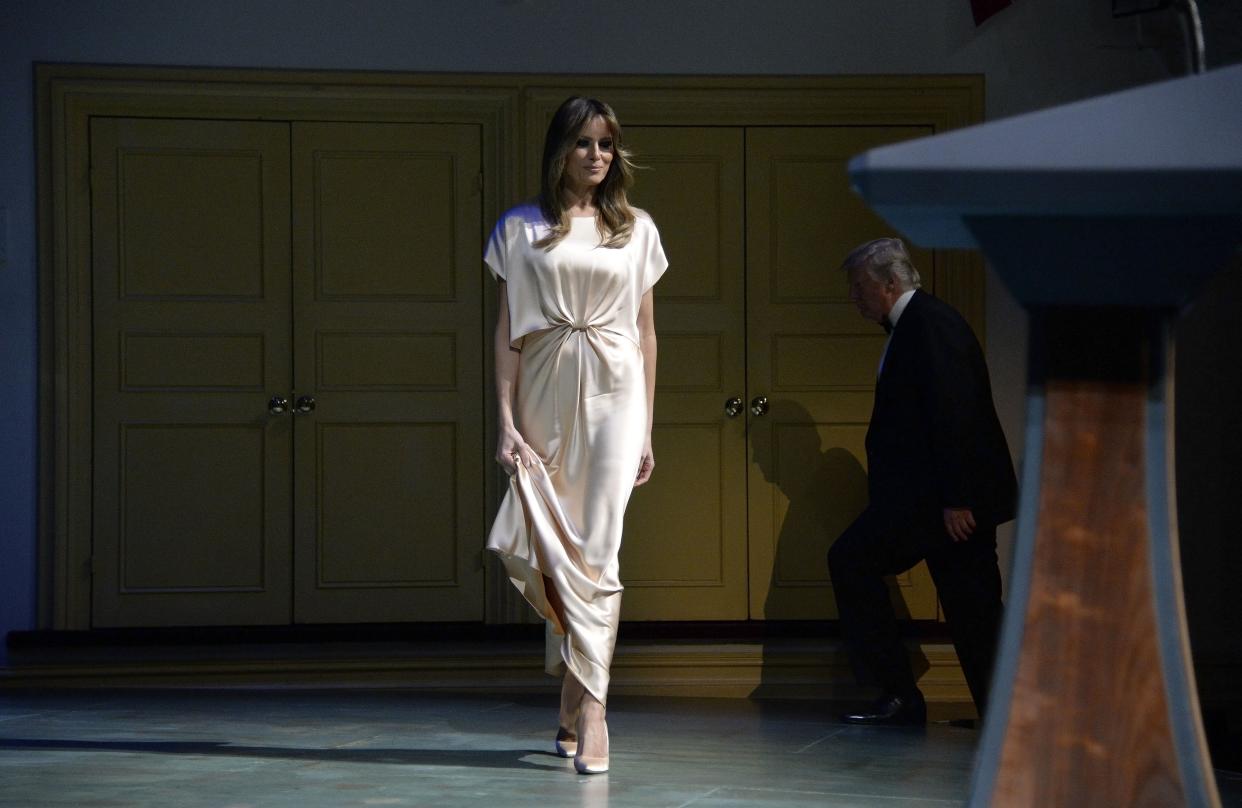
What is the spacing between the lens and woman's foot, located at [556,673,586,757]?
3498mm

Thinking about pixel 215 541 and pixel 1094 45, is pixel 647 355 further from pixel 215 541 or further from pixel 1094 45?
pixel 1094 45

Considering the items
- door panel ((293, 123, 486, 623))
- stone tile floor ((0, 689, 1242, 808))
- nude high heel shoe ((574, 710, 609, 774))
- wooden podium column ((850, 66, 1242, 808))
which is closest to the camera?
wooden podium column ((850, 66, 1242, 808))

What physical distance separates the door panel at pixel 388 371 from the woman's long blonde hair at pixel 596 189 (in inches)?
87.1

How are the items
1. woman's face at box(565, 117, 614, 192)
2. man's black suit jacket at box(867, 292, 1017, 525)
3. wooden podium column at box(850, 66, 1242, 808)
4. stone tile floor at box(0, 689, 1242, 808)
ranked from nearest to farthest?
wooden podium column at box(850, 66, 1242, 808)
stone tile floor at box(0, 689, 1242, 808)
woman's face at box(565, 117, 614, 192)
man's black suit jacket at box(867, 292, 1017, 525)

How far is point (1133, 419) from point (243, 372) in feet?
15.2

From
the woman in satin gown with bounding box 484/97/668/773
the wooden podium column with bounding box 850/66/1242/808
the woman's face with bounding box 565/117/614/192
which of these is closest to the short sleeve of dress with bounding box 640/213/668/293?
the woman in satin gown with bounding box 484/97/668/773

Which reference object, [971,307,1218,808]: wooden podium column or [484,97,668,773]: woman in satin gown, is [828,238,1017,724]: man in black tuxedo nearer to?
[484,97,668,773]: woman in satin gown

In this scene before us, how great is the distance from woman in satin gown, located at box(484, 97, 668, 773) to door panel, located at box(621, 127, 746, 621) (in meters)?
2.17

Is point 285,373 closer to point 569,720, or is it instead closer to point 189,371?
point 189,371

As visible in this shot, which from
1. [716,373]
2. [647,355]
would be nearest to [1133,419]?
[647,355]

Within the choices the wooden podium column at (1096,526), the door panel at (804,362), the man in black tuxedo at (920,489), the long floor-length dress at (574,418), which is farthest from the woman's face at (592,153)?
the door panel at (804,362)

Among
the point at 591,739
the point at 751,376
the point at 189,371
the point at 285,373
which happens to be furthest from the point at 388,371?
the point at 591,739

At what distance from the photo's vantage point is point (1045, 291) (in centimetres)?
141

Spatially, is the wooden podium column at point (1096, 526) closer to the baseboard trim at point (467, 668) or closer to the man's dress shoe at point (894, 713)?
the man's dress shoe at point (894, 713)
